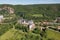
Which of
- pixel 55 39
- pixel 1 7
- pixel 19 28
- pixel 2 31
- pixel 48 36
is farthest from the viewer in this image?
pixel 1 7

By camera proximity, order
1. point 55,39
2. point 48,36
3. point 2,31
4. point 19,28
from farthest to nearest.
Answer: point 19,28, point 2,31, point 48,36, point 55,39

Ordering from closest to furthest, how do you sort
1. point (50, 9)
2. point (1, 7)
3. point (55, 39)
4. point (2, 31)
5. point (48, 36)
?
point (55, 39)
point (48, 36)
point (2, 31)
point (50, 9)
point (1, 7)

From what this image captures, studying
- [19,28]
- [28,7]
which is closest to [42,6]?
[28,7]

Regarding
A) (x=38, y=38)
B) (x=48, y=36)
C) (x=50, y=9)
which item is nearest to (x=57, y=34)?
(x=48, y=36)

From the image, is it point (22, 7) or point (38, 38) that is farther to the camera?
point (22, 7)

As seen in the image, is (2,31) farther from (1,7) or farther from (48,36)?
(1,7)

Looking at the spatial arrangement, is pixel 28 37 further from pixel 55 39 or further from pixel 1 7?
pixel 1 7

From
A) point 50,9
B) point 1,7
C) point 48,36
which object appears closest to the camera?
point 48,36

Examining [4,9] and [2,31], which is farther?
[4,9]
